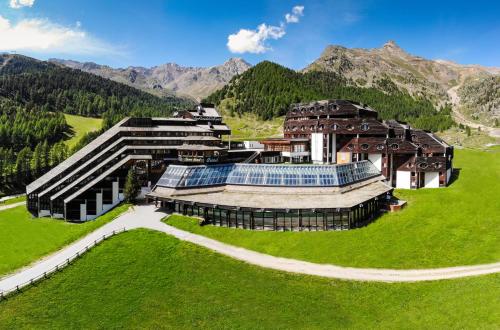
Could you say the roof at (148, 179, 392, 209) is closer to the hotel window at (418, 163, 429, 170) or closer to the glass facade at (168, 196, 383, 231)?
the glass facade at (168, 196, 383, 231)

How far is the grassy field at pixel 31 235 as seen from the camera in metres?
51.5

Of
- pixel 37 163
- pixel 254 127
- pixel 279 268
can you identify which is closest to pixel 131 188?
pixel 279 268

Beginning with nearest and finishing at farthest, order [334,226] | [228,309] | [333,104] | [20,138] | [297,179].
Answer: [228,309], [334,226], [297,179], [333,104], [20,138]

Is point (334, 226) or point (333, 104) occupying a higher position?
point (333, 104)

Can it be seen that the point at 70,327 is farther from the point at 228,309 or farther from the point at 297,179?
the point at 297,179

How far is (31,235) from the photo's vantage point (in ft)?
211

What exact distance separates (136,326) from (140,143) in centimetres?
5502

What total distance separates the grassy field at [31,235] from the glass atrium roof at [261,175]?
40.3 ft

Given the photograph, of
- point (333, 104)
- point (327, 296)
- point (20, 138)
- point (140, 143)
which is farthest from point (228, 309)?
point (20, 138)

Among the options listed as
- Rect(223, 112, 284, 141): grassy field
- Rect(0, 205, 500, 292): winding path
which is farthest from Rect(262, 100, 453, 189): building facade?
Rect(223, 112, 284, 141): grassy field

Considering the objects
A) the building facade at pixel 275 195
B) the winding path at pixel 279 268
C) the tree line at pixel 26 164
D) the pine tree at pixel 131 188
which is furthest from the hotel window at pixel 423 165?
the tree line at pixel 26 164

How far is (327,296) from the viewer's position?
123 feet

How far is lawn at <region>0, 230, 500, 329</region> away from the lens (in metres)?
33.5

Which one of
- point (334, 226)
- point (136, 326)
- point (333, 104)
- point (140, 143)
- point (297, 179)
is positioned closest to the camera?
point (136, 326)
